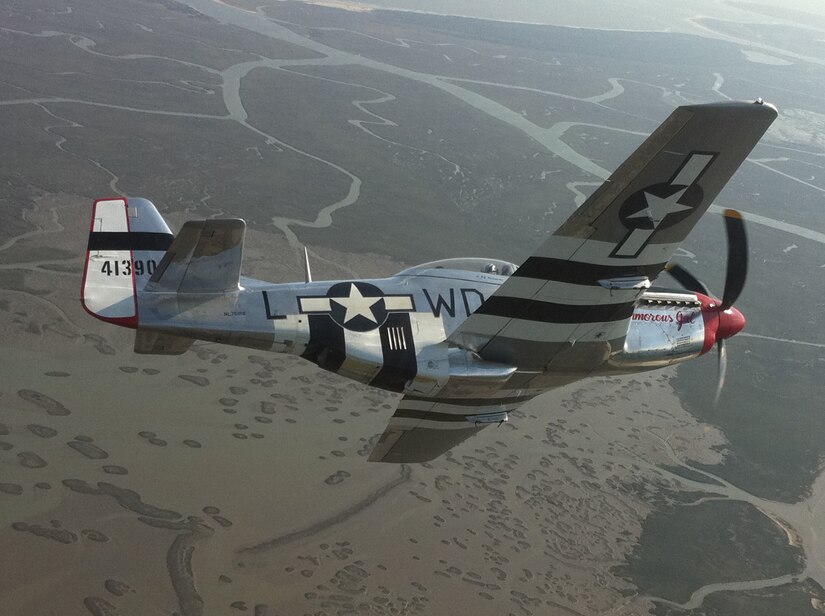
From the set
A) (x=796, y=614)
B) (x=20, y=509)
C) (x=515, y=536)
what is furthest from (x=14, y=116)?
(x=796, y=614)

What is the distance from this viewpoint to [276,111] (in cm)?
11306

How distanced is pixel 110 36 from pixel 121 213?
406ft

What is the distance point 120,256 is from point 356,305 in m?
5.40

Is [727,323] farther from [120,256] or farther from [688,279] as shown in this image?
[120,256]

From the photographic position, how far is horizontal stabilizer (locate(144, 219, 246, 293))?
17.1 meters

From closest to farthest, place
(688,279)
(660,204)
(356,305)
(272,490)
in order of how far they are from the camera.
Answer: (660,204) < (356,305) < (688,279) < (272,490)

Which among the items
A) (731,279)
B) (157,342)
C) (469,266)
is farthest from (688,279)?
(157,342)

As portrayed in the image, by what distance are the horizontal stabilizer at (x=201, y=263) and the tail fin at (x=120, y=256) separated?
2.38ft

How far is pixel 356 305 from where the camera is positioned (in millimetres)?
18859

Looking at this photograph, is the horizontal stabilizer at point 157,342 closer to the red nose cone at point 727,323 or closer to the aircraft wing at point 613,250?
the aircraft wing at point 613,250

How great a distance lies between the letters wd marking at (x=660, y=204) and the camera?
1557 cm

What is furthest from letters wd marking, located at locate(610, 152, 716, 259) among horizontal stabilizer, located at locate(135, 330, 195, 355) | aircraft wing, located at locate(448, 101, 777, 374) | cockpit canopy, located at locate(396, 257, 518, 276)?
horizontal stabilizer, located at locate(135, 330, 195, 355)

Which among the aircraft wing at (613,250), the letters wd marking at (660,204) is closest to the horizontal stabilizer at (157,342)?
the aircraft wing at (613,250)

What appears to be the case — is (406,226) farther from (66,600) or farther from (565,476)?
Result: (66,600)
